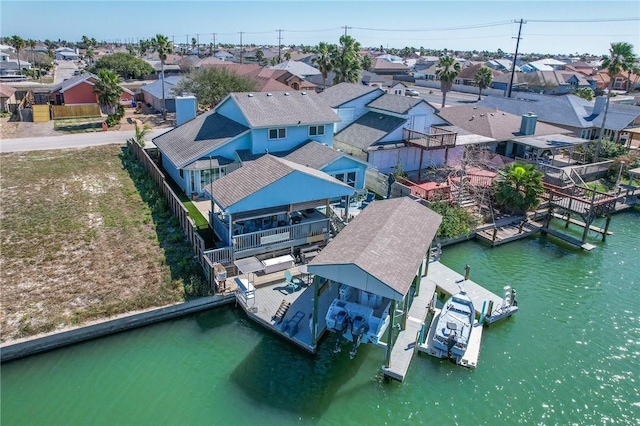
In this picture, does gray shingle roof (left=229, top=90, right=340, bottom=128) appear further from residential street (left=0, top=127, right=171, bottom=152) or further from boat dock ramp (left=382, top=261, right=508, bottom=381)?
residential street (left=0, top=127, right=171, bottom=152)

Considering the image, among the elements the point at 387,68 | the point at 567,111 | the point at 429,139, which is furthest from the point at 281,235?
the point at 387,68

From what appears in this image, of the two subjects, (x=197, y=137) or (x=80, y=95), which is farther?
(x=80, y=95)

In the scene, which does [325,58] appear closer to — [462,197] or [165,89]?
[165,89]

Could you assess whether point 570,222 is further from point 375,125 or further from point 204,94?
point 204,94

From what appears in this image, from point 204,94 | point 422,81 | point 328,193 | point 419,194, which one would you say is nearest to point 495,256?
point 419,194

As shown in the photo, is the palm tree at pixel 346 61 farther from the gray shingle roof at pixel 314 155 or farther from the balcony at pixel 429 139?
the gray shingle roof at pixel 314 155

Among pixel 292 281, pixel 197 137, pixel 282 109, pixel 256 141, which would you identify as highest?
pixel 282 109

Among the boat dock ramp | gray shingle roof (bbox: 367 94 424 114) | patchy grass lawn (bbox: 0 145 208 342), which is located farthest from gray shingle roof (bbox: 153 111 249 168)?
the boat dock ramp

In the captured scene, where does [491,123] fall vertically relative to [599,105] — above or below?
below
